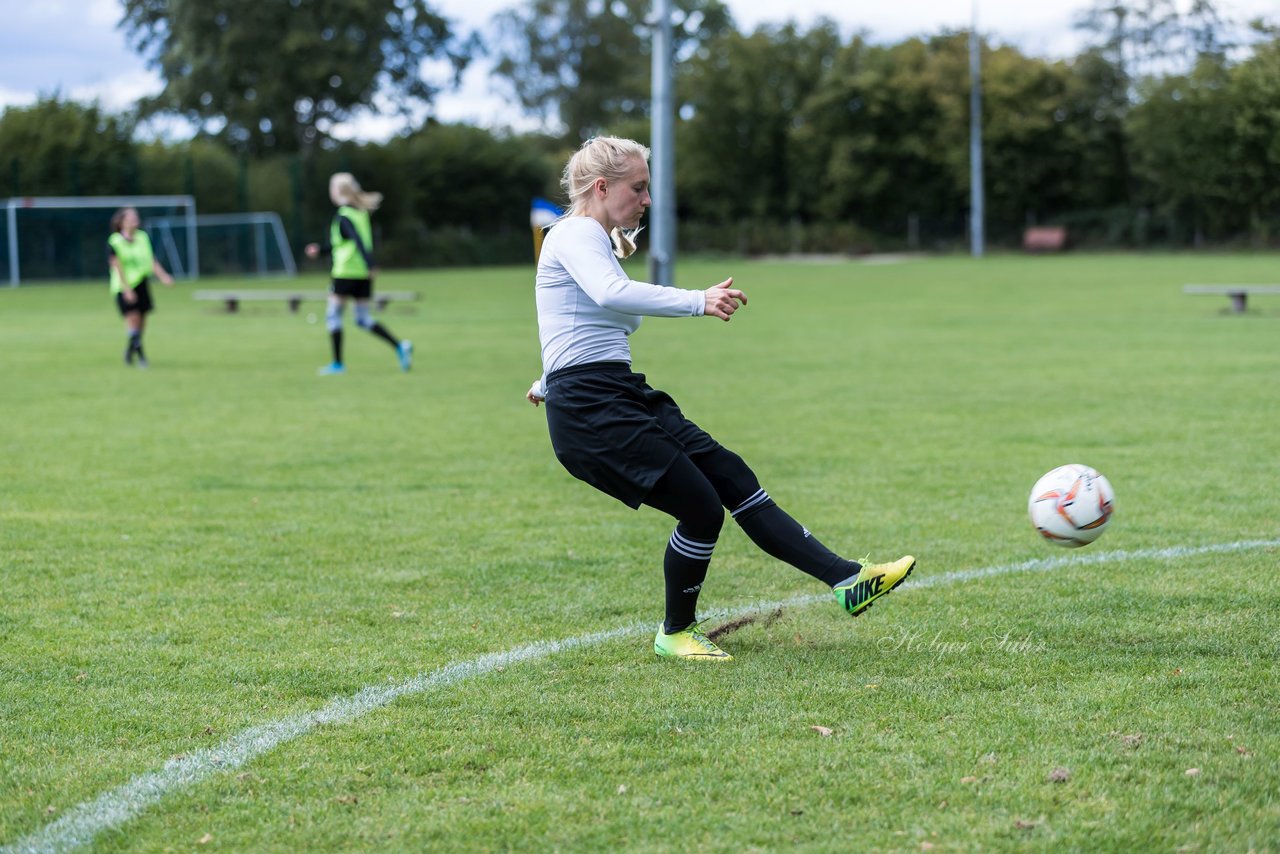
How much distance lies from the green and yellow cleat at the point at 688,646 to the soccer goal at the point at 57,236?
35.2 m

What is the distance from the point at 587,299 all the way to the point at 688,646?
1.18m

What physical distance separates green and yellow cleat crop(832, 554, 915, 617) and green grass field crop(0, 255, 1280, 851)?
159 mm

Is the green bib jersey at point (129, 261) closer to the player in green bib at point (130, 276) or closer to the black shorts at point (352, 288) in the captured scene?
the player in green bib at point (130, 276)

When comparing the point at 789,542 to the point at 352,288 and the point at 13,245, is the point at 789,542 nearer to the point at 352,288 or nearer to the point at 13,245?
the point at 352,288

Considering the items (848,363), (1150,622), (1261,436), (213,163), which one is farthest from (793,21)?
(1150,622)

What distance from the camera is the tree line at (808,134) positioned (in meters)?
50.9

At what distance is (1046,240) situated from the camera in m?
54.1

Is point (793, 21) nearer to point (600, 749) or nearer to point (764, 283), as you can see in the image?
point (764, 283)

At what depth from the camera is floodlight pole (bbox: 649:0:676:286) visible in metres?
29.2

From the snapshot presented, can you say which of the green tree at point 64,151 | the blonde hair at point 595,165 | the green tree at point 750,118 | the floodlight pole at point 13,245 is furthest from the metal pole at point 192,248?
the blonde hair at point 595,165

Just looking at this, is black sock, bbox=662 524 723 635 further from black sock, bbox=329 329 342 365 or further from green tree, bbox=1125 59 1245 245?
green tree, bbox=1125 59 1245 245

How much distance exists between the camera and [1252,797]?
11.1 ft

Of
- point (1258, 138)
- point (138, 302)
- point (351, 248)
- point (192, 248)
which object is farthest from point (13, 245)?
point (1258, 138)

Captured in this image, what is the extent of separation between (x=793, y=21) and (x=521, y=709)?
194 ft
